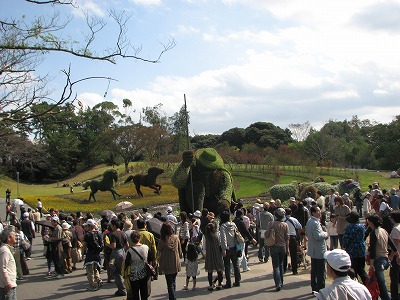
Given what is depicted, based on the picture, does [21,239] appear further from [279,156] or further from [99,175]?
[99,175]

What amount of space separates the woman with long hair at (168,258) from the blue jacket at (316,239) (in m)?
2.54

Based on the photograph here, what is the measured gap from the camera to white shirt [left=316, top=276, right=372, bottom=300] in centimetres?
388

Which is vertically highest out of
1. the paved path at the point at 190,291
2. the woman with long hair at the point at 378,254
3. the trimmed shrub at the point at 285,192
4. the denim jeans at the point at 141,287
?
the woman with long hair at the point at 378,254

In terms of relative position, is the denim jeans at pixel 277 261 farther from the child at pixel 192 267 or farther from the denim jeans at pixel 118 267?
the denim jeans at pixel 118 267

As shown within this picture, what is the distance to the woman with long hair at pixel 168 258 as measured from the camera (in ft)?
25.9

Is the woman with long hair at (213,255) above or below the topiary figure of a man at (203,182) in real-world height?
below

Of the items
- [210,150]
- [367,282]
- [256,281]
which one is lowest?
[256,281]

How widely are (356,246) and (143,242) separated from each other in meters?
3.90

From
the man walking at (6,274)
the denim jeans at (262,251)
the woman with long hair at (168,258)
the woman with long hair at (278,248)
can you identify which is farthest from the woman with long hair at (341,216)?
the man walking at (6,274)

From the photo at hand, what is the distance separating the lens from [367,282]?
6816mm

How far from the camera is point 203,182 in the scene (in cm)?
1902

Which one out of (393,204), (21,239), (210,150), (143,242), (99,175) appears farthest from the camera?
(99,175)

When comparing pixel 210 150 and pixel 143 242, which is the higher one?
pixel 210 150

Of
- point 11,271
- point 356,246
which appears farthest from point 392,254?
point 11,271
